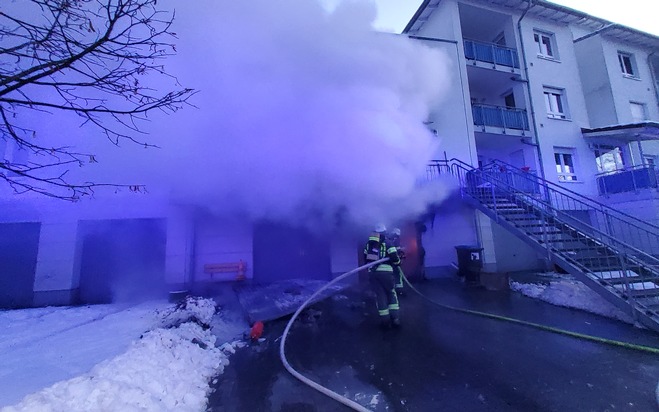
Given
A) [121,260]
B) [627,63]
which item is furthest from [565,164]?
[121,260]

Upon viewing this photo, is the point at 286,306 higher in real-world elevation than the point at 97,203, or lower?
lower

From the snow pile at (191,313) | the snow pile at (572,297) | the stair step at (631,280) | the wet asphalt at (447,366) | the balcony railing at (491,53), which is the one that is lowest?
the wet asphalt at (447,366)

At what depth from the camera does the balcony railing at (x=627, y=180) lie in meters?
9.50

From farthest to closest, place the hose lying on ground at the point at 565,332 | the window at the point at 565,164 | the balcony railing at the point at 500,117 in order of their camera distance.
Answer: the window at the point at 565,164 < the balcony railing at the point at 500,117 < the hose lying on ground at the point at 565,332

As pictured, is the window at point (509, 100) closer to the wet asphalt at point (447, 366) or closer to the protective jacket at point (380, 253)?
the wet asphalt at point (447, 366)

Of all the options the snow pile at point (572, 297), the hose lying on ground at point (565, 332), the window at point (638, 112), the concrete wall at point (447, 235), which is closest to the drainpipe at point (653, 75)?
the window at point (638, 112)

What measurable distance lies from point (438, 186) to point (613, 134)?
27.7ft

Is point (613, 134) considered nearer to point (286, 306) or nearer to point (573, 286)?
point (573, 286)

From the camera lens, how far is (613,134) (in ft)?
35.5

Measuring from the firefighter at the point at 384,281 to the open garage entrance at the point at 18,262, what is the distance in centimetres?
806

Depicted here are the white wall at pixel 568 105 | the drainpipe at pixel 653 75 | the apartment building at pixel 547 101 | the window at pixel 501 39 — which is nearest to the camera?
the apartment building at pixel 547 101

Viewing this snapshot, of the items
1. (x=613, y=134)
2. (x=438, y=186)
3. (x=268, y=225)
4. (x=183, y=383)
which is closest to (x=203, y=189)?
→ (x=268, y=225)

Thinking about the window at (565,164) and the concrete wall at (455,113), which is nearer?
the concrete wall at (455,113)

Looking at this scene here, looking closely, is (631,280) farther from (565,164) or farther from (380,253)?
(565,164)
